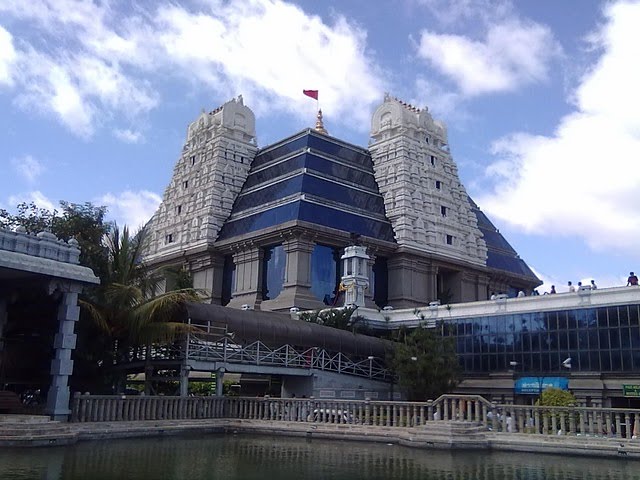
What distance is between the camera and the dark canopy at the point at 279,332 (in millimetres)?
32266

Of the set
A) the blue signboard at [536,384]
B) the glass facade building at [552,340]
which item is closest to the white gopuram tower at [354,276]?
the glass facade building at [552,340]

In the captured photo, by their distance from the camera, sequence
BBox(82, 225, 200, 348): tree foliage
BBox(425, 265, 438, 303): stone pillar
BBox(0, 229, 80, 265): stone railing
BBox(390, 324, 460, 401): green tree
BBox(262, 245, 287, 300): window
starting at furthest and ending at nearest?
BBox(425, 265, 438, 303): stone pillar < BBox(262, 245, 287, 300): window < BBox(390, 324, 460, 401): green tree < BBox(82, 225, 200, 348): tree foliage < BBox(0, 229, 80, 265): stone railing

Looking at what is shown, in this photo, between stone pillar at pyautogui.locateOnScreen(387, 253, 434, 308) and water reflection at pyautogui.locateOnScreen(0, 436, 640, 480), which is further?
stone pillar at pyautogui.locateOnScreen(387, 253, 434, 308)

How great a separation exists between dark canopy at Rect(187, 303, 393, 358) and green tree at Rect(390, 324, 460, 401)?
4192mm

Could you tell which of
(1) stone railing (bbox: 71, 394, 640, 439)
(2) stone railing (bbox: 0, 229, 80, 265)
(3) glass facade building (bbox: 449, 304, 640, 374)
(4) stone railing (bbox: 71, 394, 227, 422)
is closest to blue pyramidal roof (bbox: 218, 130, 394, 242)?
(3) glass facade building (bbox: 449, 304, 640, 374)

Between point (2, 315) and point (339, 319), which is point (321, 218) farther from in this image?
point (2, 315)

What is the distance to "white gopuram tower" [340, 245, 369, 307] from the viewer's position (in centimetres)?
4778

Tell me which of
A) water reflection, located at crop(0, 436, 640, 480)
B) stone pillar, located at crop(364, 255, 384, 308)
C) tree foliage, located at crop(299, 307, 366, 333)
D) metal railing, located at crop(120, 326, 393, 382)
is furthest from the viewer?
stone pillar, located at crop(364, 255, 384, 308)

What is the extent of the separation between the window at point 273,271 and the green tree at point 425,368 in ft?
69.0

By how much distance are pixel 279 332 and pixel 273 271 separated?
20401 millimetres

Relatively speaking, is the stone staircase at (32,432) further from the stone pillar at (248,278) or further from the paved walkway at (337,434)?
the stone pillar at (248,278)

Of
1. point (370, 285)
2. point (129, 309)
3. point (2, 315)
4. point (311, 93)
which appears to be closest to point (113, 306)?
point (129, 309)

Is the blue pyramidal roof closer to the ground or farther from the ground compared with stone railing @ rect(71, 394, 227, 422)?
farther from the ground

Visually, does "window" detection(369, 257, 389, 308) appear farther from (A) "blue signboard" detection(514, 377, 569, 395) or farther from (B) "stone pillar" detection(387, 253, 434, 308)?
(A) "blue signboard" detection(514, 377, 569, 395)
